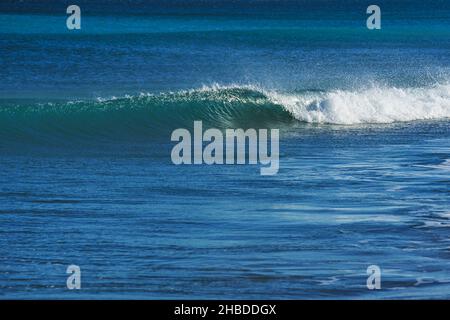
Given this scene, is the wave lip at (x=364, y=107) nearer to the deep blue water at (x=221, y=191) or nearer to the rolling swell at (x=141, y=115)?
the deep blue water at (x=221, y=191)

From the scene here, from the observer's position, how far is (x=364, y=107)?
Answer: 976 inches

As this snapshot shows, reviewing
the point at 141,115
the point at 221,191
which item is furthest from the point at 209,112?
the point at 221,191

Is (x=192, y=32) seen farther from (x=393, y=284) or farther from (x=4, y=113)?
(x=393, y=284)

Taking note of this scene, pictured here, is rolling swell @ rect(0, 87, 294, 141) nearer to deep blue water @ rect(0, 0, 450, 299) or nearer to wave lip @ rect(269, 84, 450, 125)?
deep blue water @ rect(0, 0, 450, 299)

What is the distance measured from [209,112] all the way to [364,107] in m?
3.34

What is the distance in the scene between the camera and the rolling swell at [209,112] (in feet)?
73.8

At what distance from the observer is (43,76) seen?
116ft

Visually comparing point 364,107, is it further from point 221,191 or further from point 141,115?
point 221,191

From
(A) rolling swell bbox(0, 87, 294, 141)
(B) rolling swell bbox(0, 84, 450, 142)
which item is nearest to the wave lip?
(B) rolling swell bbox(0, 84, 450, 142)

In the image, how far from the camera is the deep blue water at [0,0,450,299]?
34.1 feet

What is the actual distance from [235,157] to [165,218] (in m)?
Result: 4.94

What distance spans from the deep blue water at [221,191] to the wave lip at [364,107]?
0.18 ft

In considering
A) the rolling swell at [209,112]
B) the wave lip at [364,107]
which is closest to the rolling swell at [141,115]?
the rolling swell at [209,112]

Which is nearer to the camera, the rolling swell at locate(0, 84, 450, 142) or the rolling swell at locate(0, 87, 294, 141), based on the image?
the rolling swell at locate(0, 87, 294, 141)
